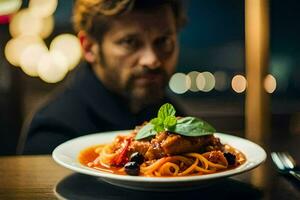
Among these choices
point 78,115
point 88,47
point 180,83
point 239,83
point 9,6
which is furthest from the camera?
point 239,83

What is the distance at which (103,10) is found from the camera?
8.75 ft

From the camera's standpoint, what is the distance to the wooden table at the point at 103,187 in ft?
3.45

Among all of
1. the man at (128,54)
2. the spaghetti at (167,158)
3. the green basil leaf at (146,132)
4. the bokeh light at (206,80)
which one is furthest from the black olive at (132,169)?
the bokeh light at (206,80)

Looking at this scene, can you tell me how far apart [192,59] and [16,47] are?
1.21 m

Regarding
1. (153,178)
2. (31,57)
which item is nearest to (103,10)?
Answer: (31,57)

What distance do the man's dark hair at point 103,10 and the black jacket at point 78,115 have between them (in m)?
0.30

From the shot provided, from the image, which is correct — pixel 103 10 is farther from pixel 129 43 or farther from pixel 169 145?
pixel 169 145

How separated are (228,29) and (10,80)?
59.8 inches

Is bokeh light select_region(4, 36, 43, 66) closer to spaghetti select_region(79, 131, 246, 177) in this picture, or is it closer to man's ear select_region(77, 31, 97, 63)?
man's ear select_region(77, 31, 97, 63)

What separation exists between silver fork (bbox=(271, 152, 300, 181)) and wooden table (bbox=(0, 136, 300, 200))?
0.06 feet

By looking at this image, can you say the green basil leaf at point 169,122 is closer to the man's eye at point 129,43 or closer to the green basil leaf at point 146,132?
the green basil leaf at point 146,132

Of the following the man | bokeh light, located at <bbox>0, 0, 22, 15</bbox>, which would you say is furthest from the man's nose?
bokeh light, located at <bbox>0, 0, 22, 15</bbox>

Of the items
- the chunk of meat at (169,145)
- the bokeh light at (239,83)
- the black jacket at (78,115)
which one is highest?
the chunk of meat at (169,145)

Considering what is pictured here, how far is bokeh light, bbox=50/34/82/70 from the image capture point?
10.4 feet
